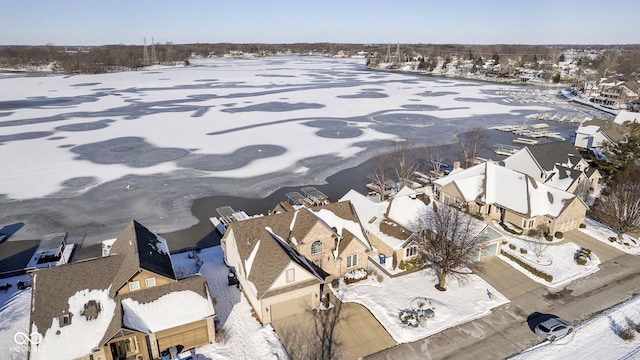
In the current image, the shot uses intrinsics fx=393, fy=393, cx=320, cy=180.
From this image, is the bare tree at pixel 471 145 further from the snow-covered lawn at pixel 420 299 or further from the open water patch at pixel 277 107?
the open water patch at pixel 277 107

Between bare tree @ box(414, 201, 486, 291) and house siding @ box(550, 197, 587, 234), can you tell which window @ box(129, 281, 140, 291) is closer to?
bare tree @ box(414, 201, 486, 291)

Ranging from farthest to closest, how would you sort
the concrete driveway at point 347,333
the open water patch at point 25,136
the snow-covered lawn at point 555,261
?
1. the open water patch at point 25,136
2. the snow-covered lawn at point 555,261
3. the concrete driveway at point 347,333

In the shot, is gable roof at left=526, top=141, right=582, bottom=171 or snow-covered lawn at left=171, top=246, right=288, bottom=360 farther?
gable roof at left=526, top=141, right=582, bottom=171

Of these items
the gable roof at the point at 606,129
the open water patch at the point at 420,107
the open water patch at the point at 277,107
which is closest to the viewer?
the gable roof at the point at 606,129

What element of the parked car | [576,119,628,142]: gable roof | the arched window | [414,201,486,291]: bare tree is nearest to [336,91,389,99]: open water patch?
[576,119,628,142]: gable roof

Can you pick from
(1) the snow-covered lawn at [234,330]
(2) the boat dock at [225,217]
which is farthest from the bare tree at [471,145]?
(1) the snow-covered lawn at [234,330]

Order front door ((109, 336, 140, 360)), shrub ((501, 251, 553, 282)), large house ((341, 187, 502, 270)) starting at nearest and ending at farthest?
front door ((109, 336, 140, 360)), shrub ((501, 251, 553, 282)), large house ((341, 187, 502, 270))

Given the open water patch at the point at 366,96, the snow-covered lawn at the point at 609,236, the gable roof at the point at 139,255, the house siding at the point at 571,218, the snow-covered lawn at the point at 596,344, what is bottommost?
the snow-covered lawn at the point at 596,344

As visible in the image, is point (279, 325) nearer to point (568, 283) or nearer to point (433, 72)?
point (568, 283)
